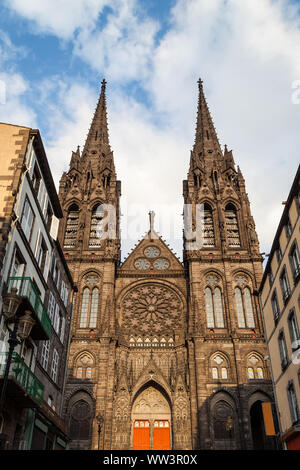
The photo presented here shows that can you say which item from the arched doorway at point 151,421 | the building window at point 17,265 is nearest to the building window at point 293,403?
the building window at point 17,265

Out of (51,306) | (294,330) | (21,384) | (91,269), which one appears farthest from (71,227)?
(21,384)

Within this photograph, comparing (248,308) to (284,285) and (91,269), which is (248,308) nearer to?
(91,269)

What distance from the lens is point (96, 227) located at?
45812 mm

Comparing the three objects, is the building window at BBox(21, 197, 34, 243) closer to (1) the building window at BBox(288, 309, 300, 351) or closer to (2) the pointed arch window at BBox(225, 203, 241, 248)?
(1) the building window at BBox(288, 309, 300, 351)

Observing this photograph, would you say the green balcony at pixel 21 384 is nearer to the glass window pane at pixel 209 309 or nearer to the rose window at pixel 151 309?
the rose window at pixel 151 309

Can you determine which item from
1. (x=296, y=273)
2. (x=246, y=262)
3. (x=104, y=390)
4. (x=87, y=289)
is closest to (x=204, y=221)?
(x=246, y=262)

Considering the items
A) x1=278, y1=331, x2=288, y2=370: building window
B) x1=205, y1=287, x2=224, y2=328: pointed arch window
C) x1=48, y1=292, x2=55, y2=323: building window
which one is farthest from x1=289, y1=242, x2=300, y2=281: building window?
x1=205, y1=287, x2=224, y2=328: pointed arch window

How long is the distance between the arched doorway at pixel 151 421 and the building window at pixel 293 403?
14994 mm

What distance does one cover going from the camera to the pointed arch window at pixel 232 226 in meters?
43.9

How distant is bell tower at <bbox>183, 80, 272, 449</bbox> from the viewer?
109 ft

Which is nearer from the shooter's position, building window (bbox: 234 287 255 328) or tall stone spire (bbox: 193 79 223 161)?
building window (bbox: 234 287 255 328)

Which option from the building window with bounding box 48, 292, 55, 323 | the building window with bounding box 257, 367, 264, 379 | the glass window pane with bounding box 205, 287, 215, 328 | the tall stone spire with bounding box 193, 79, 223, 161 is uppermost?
the tall stone spire with bounding box 193, 79, 223, 161

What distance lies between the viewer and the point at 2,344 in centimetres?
1599

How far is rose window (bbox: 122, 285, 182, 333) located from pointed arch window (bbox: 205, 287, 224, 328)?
9.09 feet
